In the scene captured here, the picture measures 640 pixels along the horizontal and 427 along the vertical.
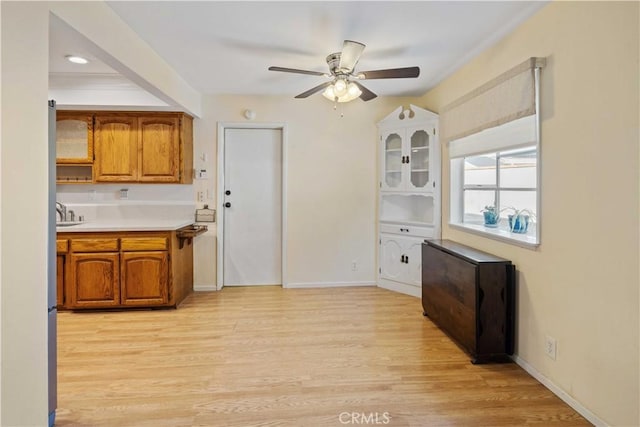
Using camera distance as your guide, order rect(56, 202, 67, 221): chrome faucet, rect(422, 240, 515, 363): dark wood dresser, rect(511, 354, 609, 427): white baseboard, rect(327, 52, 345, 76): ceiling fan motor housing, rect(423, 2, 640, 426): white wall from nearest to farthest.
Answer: rect(423, 2, 640, 426): white wall
rect(511, 354, 609, 427): white baseboard
rect(422, 240, 515, 363): dark wood dresser
rect(327, 52, 345, 76): ceiling fan motor housing
rect(56, 202, 67, 221): chrome faucet

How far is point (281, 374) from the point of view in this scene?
2.37 metres

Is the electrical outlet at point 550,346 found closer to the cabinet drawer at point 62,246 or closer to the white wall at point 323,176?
the white wall at point 323,176

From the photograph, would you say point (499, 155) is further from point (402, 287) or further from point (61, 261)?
point (61, 261)

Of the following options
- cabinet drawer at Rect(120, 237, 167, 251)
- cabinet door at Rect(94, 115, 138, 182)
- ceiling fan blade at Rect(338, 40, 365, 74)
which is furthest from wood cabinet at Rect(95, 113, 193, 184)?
ceiling fan blade at Rect(338, 40, 365, 74)

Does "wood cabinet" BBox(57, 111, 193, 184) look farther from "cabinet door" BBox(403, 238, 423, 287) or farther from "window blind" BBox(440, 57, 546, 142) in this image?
"window blind" BBox(440, 57, 546, 142)

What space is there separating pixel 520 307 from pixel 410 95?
2.87 metres

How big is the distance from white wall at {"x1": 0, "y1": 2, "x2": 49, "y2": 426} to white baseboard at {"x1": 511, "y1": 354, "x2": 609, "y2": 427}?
2738 mm

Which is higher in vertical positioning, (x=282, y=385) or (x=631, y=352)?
(x=631, y=352)

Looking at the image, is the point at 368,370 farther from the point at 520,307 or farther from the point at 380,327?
the point at 520,307

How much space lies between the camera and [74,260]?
3.48 metres

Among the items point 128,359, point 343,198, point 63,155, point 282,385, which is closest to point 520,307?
point 282,385

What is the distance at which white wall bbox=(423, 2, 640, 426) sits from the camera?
1.66 meters

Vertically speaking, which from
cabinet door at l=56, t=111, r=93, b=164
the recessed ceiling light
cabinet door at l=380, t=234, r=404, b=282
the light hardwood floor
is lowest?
the light hardwood floor

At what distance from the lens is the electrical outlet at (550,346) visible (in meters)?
2.16
